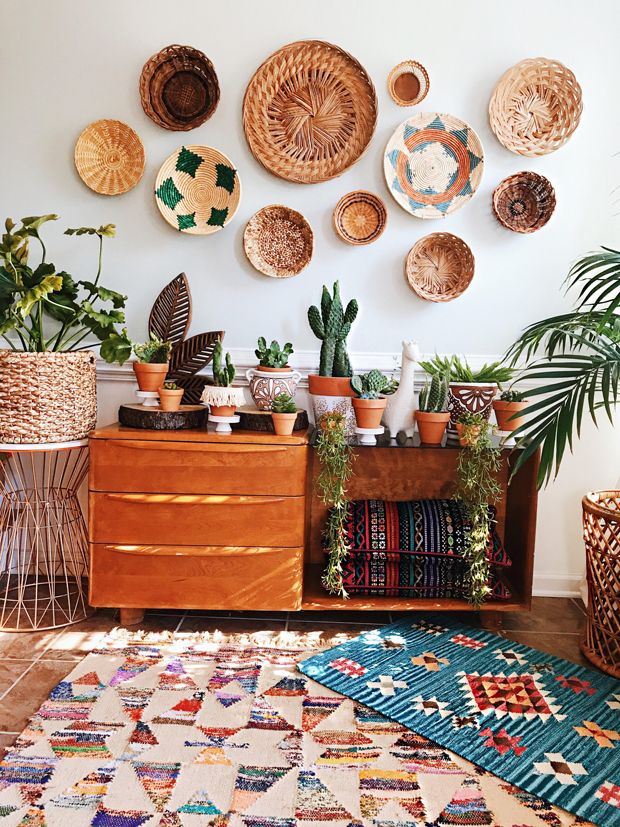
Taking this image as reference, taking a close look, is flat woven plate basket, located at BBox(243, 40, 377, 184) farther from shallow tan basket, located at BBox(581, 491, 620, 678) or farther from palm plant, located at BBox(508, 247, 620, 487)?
shallow tan basket, located at BBox(581, 491, 620, 678)

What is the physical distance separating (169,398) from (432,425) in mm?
937

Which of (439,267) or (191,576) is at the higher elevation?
(439,267)

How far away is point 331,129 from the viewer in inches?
109

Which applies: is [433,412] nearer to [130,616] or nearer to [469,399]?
[469,399]

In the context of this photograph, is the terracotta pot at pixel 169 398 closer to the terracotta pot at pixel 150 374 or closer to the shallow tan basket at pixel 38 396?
the terracotta pot at pixel 150 374

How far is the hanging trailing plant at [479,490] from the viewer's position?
95.4 inches

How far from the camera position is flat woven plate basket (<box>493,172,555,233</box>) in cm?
278

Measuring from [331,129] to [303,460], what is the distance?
1335 mm

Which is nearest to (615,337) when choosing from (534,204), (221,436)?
(534,204)

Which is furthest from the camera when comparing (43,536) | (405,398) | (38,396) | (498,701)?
(43,536)

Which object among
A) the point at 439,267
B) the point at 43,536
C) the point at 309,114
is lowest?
the point at 43,536

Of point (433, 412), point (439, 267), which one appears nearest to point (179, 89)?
point (439, 267)

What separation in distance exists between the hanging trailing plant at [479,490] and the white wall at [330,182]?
0.56 meters

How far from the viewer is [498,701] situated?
201 centimetres
